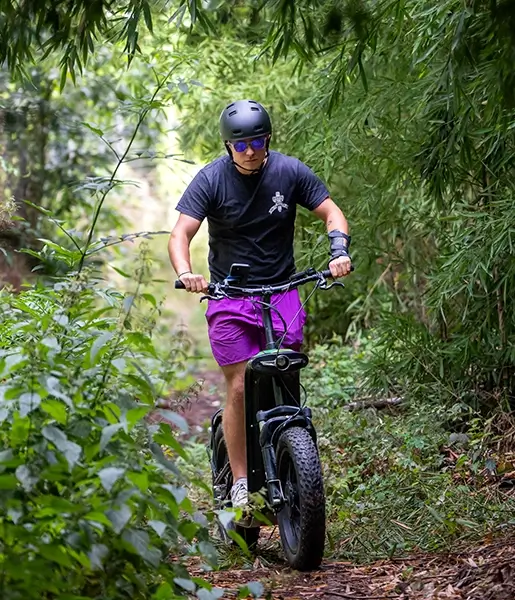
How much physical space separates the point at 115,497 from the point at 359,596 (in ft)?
3.98

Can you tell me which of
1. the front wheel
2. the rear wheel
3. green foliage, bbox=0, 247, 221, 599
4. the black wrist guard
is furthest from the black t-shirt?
green foliage, bbox=0, 247, 221, 599

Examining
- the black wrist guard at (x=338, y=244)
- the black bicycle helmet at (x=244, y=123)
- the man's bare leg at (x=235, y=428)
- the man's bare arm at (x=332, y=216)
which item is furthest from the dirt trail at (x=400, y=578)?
the black bicycle helmet at (x=244, y=123)

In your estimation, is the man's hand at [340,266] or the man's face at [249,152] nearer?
the man's hand at [340,266]

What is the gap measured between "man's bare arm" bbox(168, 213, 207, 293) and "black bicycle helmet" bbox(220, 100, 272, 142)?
1.31ft

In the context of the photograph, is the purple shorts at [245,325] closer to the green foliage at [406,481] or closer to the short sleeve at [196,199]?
the short sleeve at [196,199]

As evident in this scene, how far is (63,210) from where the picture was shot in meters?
9.76

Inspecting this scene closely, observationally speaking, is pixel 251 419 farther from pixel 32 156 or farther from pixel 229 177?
pixel 32 156

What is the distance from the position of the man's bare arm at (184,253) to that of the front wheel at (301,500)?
68 cm

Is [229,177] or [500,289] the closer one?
[229,177]

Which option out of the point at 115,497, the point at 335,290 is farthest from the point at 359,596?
the point at 335,290

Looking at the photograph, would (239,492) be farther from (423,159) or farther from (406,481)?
(423,159)

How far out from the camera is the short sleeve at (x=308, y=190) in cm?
448

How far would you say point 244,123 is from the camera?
429 cm

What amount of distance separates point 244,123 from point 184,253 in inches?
23.6
